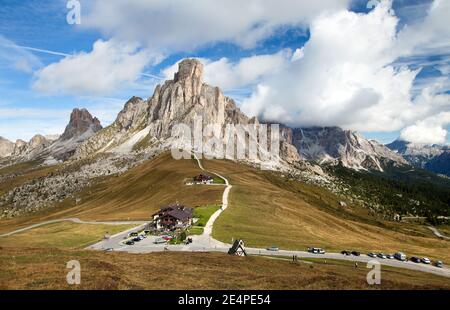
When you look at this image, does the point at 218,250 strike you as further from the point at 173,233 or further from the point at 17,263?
the point at 17,263

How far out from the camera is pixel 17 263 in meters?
42.8

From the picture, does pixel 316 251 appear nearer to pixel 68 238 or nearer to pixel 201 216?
pixel 201 216

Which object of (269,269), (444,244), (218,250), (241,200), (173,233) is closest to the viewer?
(269,269)

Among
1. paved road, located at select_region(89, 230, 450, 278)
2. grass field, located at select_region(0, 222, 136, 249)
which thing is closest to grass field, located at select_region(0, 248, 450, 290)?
paved road, located at select_region(89, 230, 450, 278)

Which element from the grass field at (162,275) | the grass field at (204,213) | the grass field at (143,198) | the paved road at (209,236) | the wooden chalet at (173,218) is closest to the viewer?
the grass field at (162,275)

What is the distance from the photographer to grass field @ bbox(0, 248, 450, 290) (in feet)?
113

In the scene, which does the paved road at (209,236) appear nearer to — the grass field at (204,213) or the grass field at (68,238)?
the grass field at (204,213)

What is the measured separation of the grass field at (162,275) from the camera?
34.6 meters

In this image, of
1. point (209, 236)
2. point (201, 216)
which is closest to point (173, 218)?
point (201, 216)

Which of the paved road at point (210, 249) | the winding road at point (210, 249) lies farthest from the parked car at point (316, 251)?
the paved road at point (210, 249)

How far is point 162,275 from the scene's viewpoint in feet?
134

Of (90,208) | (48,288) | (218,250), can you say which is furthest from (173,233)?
(90,208)
